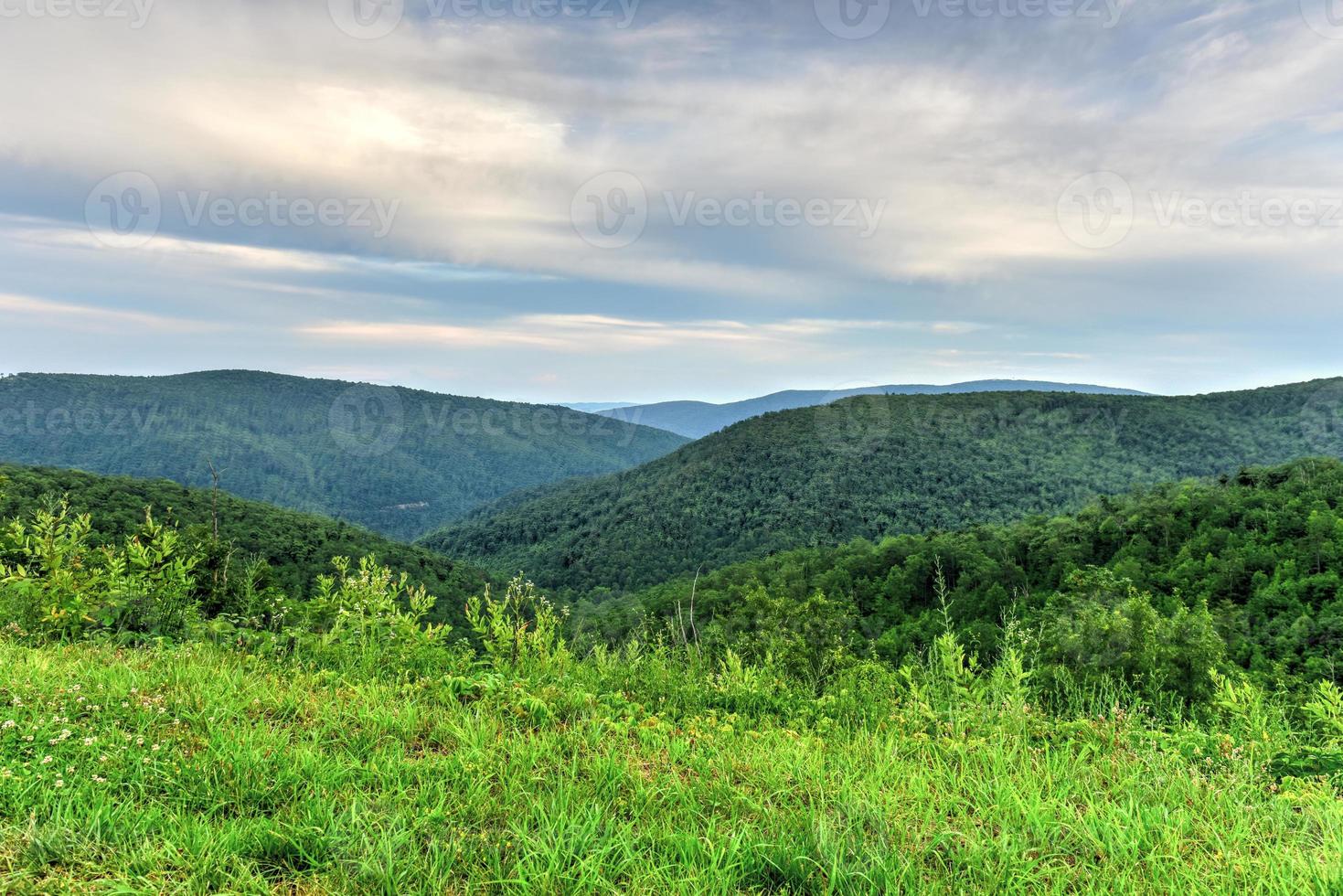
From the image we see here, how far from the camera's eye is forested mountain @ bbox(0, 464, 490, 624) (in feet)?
170

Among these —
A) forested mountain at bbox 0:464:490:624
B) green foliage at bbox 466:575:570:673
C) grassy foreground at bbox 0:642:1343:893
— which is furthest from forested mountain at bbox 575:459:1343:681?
grassy foreground at bbox 0:642:1343:893

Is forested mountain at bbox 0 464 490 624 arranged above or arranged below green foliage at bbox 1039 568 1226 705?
below

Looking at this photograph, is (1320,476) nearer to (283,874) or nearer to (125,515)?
(283,874)

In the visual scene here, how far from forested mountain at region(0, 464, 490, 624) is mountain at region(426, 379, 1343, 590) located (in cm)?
3727

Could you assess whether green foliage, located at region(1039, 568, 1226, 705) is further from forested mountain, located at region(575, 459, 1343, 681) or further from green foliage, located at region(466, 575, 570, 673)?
green foliage, located at region(466, 575, 570, 673)

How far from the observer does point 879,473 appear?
127688 millimetres

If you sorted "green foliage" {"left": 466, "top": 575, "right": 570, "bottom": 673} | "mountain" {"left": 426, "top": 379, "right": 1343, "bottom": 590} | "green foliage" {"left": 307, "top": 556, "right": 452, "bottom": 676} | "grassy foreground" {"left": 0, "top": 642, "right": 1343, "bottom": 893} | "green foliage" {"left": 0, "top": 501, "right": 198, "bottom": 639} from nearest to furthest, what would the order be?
1. "grassy foreground" {"left": 0, "top": 642, "right": 1343, "bottom": 893}
2. "green foliage" {"left": 307, "top": 556, "right": 452, "bottom": 676}
3. "green foliage" {"left": 466, "top": 575, "right": 570, "bottom": 673}
4. "green foliage" {"left": 0, "top": 501, "right": 198, "bottom": 639}
5. "mountain" {"left": 426, "top": 379, "right": 1343, "bottom": 590}

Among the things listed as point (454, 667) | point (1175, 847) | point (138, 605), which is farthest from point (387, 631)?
point (1175, 847)

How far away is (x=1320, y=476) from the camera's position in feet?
159

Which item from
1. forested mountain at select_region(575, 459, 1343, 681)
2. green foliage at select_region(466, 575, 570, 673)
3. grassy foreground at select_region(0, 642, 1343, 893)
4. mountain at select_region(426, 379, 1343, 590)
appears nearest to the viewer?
grassy foreground at select_region(0, 642, 1343, 893)

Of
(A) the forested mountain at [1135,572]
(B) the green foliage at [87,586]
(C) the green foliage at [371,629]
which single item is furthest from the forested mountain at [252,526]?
(C) the green foliage at [371,629]

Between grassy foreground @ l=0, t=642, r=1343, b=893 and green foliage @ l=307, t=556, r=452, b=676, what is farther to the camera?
green foliage @ l=307, t=556, r=452, b=676

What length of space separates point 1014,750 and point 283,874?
3.78 meters

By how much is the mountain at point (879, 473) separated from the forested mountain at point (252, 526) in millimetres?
37265
